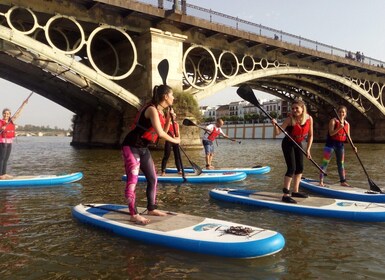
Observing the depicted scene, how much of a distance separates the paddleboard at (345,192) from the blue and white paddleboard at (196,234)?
13.4ft

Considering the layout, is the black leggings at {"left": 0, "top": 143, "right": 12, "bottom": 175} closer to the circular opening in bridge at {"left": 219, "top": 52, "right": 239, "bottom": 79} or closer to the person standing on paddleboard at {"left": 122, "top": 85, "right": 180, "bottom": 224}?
the person standing on paddleboard at {"left": 122, "top": 85, "right": 180, "bottom": 224}

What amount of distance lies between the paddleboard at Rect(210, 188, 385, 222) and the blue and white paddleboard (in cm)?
195

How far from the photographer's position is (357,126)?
2183 inches

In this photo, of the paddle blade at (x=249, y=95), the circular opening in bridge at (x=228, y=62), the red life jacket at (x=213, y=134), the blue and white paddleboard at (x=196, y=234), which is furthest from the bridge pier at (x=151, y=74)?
the blue and white paddleboard at (x=196, y=234)

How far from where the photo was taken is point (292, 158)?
6.89 m

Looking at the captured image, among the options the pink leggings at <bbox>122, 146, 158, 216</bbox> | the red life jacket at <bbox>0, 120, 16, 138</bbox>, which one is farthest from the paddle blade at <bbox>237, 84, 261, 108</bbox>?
the red life jacket at <bbox>0, 120, 16, 138</bbox>

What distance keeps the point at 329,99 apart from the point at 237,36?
23111 millimetres

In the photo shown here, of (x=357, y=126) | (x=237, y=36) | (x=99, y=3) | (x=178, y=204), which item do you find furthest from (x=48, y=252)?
(x=357, y=126)

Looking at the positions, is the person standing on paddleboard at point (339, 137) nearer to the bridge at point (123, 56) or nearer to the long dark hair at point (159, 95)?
the long dark hair at point (159, 95)

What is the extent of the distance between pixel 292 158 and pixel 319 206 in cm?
105

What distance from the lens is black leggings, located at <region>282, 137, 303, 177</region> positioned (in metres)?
6.88

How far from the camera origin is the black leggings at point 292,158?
6875mm

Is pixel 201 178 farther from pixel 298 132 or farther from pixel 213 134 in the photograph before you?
pixel 298 132

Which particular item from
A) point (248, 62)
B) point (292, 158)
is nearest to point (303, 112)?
point (292, 158)
